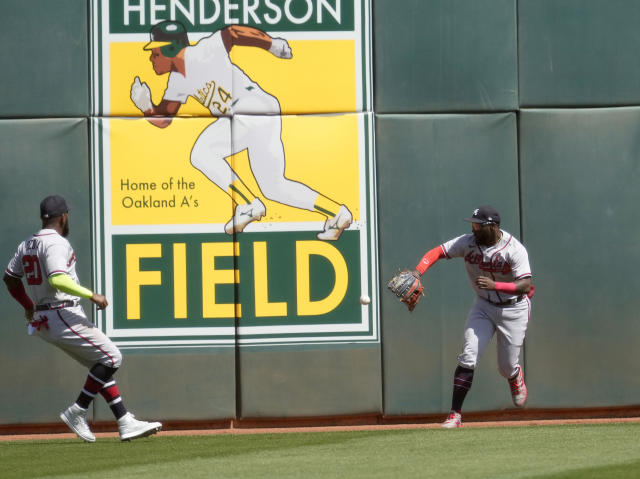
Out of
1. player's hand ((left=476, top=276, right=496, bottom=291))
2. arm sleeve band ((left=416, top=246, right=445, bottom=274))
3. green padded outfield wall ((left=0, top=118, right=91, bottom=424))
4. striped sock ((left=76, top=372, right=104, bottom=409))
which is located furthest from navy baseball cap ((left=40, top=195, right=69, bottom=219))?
player's hand ((left=476, top=276, right=496, bottom=291))

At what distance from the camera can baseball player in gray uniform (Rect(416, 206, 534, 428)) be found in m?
8.52

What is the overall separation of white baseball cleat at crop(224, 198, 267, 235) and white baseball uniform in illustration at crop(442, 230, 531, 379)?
1880 mm

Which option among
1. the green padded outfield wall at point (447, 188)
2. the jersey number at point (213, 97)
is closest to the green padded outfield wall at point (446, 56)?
the green padded outfield wall at point (447, 188)

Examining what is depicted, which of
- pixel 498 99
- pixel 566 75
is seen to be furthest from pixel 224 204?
pixel 566 75

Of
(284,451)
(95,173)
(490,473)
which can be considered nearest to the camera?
(490,473)

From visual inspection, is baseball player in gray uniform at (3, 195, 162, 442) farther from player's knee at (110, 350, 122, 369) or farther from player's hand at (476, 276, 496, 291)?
player's hand at (476, 276, 496, 291)

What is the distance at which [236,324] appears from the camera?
31.8 feet

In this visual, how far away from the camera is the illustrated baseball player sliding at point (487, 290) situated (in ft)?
28.0

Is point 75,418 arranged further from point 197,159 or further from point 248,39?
point 248,39

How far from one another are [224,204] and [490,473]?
4321mm

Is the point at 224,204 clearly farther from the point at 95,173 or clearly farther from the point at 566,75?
the point at 566,75

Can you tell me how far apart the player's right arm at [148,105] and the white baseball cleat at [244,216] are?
3.41 ft

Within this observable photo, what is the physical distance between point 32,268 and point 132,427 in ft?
4.61

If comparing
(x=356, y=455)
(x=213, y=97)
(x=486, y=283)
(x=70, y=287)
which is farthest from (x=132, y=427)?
(x=213, y=97)
